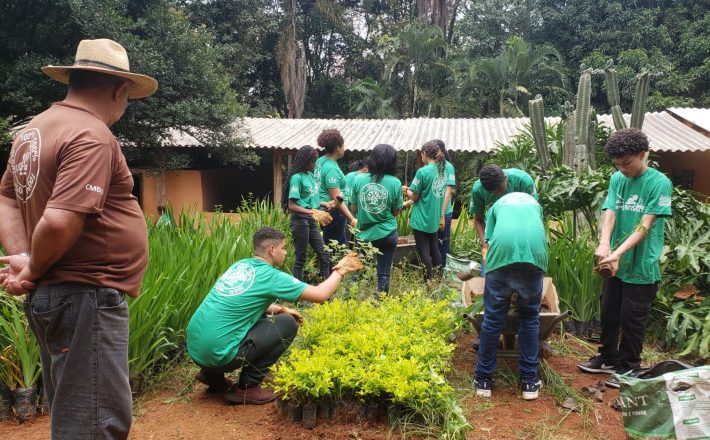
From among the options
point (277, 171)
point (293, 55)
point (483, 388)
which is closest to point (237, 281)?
point (483, 388)

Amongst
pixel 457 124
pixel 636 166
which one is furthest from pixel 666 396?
pixel 457 124

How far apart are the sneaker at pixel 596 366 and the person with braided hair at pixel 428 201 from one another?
2033 mm

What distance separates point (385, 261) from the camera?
5.31 m

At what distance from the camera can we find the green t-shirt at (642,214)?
11.9 ft

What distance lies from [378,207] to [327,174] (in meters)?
0.80

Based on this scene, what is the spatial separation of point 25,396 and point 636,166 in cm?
403

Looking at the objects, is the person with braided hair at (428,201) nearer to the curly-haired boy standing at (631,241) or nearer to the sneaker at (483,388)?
the curly-haired boy standing at (631,241)

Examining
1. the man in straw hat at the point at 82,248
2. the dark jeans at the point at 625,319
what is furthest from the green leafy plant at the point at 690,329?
the man in straw hat at the point at 82,248

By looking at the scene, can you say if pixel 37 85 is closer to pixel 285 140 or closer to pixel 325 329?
pixel 285 140

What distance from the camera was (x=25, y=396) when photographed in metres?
3.19

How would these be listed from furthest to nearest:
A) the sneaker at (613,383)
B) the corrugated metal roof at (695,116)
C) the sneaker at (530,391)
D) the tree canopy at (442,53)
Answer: the tree canopy at (442,53) → the corrugated metal roof at (695,116) → the sneaker at (613,383) → the sneaker at (530,391)

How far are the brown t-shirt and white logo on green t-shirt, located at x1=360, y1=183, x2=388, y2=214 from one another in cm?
323

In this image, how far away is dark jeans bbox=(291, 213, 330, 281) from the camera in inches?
218

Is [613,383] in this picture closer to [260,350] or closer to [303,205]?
[260,350]
